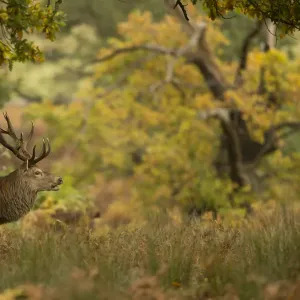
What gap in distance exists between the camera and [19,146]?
9211 mm

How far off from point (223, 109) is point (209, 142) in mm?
1284

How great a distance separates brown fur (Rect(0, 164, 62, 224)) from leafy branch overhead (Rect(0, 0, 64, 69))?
5.32 ft

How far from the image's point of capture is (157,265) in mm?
5949

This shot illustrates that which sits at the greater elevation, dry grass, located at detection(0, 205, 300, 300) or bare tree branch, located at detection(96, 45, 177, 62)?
bare tree branch, located at detection(96, 45, 177, 62)

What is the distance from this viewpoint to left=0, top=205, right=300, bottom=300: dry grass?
5.02m

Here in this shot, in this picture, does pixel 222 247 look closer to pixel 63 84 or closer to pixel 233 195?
pixel 233 195

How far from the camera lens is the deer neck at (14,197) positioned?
9.05 m

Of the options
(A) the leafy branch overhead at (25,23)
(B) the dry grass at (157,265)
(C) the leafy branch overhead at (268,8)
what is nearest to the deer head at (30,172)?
(A) the leafy branch overhead at (25,23)

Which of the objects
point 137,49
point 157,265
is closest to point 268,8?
point 157,265

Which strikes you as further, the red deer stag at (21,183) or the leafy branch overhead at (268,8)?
the red deer stag at (21,183)

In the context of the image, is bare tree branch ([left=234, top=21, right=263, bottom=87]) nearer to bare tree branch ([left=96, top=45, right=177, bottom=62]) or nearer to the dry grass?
bare tree branch ([left=96, top=45, right=177, bottom=62])

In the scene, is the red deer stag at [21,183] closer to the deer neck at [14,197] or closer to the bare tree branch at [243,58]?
the deer neck at [14,197]

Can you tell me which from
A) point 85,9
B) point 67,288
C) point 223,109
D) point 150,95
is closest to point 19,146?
point 67,288

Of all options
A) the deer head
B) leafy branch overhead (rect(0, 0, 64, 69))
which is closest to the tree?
the deer head
